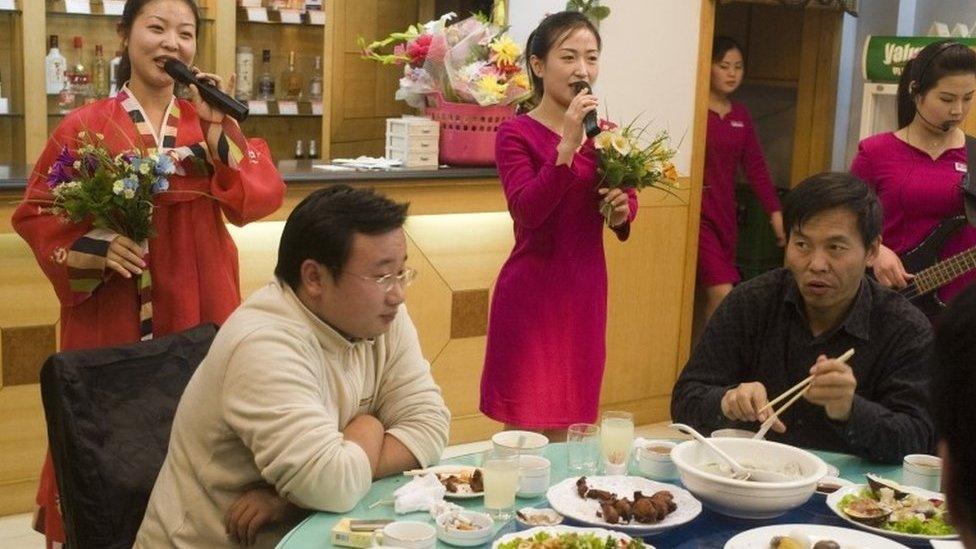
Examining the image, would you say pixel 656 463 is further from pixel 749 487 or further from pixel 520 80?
pixel 520 80

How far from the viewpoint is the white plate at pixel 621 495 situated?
74.9 inches

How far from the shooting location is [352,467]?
196cm

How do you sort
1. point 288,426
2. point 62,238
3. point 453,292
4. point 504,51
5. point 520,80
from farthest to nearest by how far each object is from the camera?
1. point 453,292
2. point 520,80
3. point 504,51
4. point 62,238
5. point 288,426

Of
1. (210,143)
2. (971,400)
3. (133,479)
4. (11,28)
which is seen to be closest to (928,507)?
(971,400)

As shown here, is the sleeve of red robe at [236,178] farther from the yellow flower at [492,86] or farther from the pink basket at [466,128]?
the pink basket at [466,128]

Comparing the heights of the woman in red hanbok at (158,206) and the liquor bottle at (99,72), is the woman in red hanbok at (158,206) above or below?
below

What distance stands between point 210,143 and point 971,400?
2279 millimetres

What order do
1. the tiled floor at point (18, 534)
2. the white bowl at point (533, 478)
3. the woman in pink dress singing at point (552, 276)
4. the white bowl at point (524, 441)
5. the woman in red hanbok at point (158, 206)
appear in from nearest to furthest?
the white bowl at point (533, 478), the white bowl at point (524, 441), the woman in red hanbok at point (158, 206), the woman in pink dress singing at point (552, 276), the tiled floor at point (18, 534)

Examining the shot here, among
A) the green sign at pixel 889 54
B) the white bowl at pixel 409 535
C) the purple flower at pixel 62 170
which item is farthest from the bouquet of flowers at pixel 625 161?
the green sign at pixel 889 54

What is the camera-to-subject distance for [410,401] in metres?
2.24

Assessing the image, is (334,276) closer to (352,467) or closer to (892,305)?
(352,467)

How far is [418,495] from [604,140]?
146 centimetres

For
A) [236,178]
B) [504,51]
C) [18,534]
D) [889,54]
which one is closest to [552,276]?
[236,178]

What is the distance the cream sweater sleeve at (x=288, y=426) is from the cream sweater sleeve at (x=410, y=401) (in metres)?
0.20
